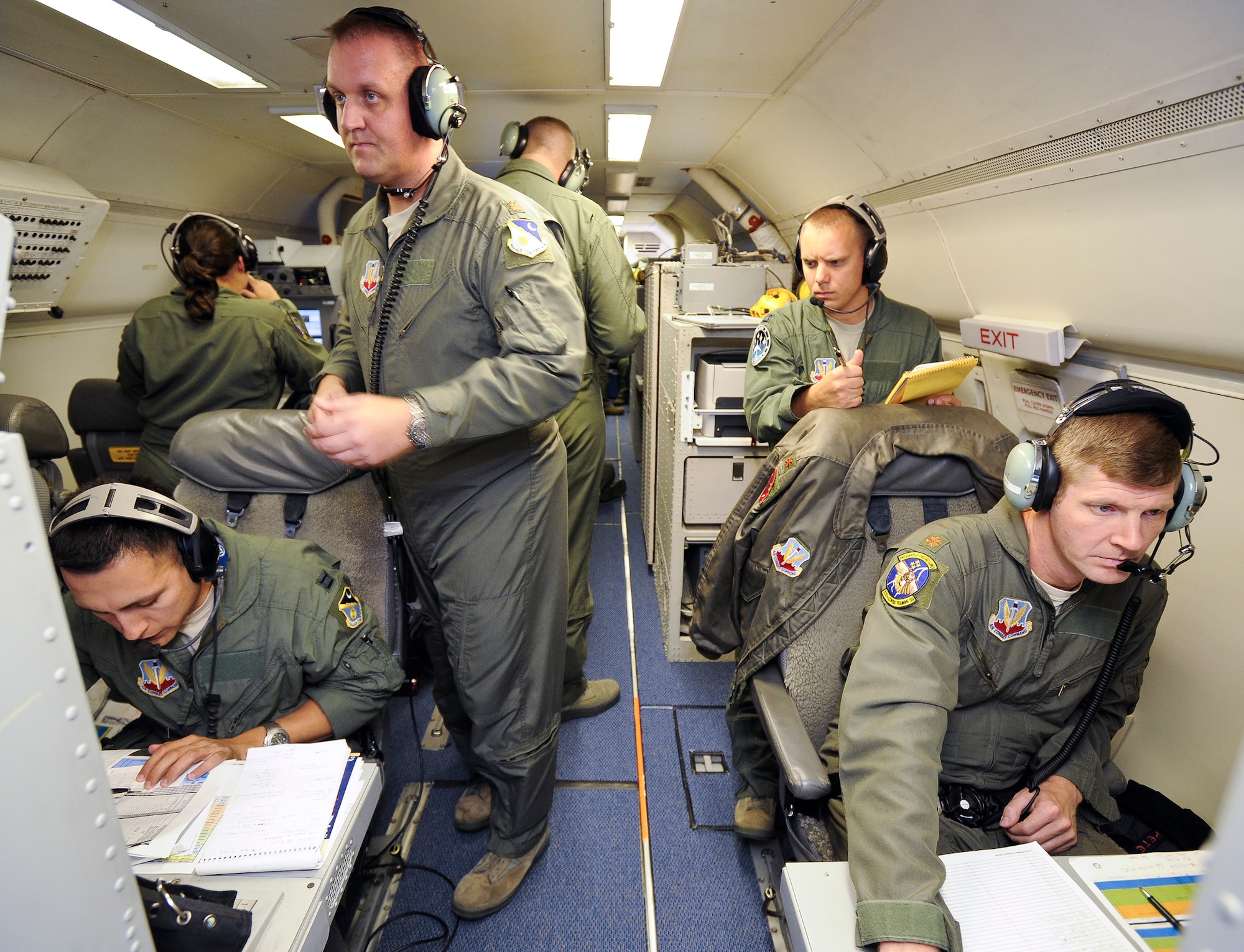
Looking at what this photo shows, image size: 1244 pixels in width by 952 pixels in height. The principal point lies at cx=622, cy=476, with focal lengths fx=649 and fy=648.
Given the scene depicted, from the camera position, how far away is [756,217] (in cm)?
680

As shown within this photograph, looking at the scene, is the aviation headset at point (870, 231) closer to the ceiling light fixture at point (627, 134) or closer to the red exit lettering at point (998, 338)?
the red exit lettering at point (998, 338)

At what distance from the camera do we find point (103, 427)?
126 inches

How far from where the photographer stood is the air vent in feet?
4.94

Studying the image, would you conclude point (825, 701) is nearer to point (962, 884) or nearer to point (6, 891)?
point (962, 884)

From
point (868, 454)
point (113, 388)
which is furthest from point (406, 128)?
point (113, 388)

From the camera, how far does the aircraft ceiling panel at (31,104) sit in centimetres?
302

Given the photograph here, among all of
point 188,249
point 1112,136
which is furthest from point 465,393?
point 188,249

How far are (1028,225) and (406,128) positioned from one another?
2103 mm

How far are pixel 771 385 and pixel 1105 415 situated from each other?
3.98ft

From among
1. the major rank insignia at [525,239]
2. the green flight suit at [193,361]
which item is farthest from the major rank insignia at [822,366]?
the green flight suit at [193,361]

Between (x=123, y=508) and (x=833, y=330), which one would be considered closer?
(x=123, y=508)

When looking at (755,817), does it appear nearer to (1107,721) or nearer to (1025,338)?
(1107,721)

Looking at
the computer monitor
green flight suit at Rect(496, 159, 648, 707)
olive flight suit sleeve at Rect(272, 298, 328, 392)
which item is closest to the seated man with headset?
green flight suit at Rect(496, 159, 648, 707)

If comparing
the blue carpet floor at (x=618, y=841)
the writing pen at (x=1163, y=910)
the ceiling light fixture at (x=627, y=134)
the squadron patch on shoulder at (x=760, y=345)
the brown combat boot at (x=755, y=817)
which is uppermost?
the ceiling light fixture at (x=627, y=134)
